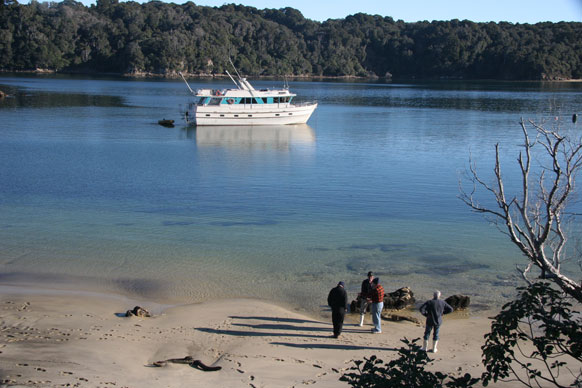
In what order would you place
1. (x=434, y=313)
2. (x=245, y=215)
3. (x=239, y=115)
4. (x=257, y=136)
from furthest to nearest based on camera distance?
(x=239, y=115)
(x=257, y=136)
(x=245, y=215)
(x=434, y=313)

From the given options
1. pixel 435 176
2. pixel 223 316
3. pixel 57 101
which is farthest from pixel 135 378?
pixel 57 101

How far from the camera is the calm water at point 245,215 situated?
56.9 feet

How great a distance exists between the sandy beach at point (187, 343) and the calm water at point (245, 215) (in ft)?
4.35

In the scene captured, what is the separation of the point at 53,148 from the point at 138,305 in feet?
99.4

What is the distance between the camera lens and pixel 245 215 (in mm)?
24562

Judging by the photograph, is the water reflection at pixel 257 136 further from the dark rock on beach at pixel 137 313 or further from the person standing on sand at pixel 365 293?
the person standing on sand at pixel 365 293

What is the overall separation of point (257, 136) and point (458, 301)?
38497 mm

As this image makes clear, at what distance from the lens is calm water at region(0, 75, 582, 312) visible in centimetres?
1734

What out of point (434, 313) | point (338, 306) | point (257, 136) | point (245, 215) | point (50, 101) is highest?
point (50, 101)

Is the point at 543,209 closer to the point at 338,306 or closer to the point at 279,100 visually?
the point at 338,306

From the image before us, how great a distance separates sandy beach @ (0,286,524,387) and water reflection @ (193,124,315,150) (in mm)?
31830

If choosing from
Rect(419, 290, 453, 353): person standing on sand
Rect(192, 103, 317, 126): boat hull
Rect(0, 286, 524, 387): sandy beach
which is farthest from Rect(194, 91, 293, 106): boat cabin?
Rect(419, 290, 453, 353): person standing on sand

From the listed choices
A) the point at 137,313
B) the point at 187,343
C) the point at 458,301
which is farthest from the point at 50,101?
the point at 458,301

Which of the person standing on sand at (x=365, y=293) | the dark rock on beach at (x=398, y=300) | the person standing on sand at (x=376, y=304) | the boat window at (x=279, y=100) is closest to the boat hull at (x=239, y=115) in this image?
the boat window at (x=279, y=100)
